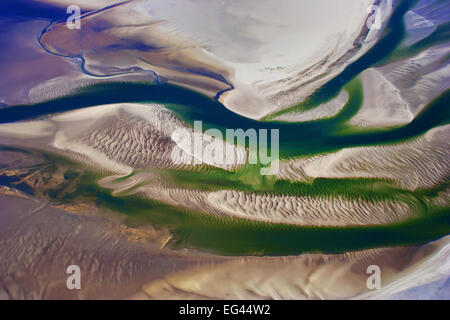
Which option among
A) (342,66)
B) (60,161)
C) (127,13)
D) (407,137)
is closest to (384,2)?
(342,66)

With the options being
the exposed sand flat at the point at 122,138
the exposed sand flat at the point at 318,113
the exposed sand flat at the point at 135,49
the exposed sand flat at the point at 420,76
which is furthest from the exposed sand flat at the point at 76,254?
the exposed sand flat at the point at 420,76

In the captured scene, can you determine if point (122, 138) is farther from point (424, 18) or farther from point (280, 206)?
point (424, 18)

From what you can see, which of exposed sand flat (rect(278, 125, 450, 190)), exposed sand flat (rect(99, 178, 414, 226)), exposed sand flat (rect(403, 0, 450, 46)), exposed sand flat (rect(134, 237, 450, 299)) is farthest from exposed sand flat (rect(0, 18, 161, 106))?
exposed sand flat (rect(403, 0, 450, 46))

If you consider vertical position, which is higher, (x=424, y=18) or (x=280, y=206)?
(x=424, y=18)

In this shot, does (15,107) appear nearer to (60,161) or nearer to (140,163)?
(60,161)

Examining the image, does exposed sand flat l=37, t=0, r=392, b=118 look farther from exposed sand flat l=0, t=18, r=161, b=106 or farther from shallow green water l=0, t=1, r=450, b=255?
shallow green water l=0, t=1, r=450, b=255

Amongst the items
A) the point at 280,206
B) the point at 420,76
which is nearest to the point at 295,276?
the point at 280,206
